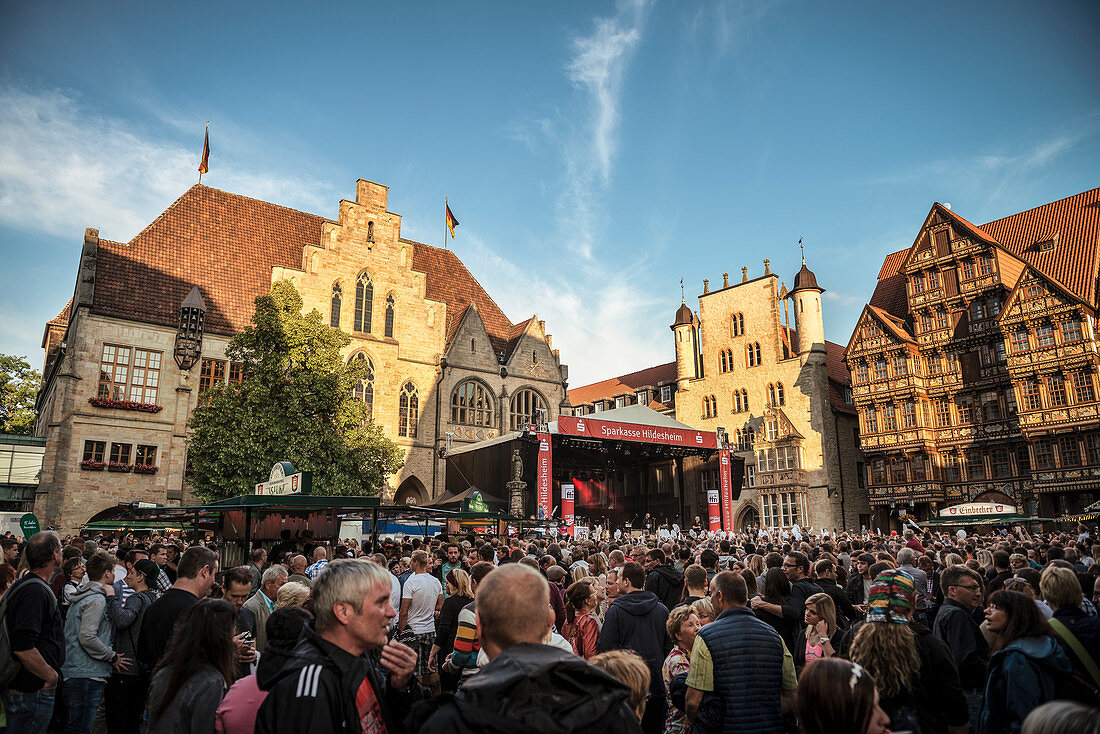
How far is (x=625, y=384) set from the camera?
5744 cm

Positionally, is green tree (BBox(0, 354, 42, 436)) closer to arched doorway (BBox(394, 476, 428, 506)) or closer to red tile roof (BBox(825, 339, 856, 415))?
arched doorway (BBox(394, 476, 428, 506))

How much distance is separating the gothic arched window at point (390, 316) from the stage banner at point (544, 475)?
35.4ft

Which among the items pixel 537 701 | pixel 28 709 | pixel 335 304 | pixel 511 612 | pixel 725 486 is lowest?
pixel 28 709

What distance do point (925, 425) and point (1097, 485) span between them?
26.9ft

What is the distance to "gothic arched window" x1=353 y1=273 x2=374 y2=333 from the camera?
3441 cm

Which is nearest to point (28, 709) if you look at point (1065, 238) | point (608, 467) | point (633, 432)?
point (633, 432)

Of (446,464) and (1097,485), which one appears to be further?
(446,464)

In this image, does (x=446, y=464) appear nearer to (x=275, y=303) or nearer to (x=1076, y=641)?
(x=275, y=303)

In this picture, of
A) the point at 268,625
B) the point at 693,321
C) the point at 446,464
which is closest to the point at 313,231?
the point at 446,464

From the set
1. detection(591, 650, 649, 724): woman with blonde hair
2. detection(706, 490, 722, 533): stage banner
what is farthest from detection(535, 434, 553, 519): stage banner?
detection(591, 650, 649, 724): woman with blonde hair

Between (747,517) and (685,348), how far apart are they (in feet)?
39.7

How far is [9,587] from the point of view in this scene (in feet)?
17.2

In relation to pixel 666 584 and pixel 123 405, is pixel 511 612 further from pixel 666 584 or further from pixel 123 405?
pixel 123 405

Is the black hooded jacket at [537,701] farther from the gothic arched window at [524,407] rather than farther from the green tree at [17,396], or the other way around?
the green tree at [17,396]
